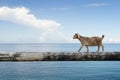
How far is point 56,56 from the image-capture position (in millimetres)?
8633

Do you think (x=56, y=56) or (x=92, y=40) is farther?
(x=92, y=40)

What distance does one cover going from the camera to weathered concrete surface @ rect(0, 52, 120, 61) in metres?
8.55

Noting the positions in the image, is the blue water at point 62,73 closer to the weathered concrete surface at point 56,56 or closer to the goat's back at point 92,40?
the goat's back at point 92,40

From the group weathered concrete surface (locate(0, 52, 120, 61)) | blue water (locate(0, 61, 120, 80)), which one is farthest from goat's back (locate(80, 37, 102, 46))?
blue water (locate(0, 61, 120, 80))

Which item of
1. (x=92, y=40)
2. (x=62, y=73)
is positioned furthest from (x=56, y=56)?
(x=62, y=73)

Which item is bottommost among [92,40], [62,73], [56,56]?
[62,73]

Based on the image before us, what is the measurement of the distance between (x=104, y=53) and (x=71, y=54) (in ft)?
2.73

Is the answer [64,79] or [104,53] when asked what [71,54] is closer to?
[104,53]

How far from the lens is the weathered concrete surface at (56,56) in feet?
28.0

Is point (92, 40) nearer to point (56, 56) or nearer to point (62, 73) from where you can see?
point (56, 56)

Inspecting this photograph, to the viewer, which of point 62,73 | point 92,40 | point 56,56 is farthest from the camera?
point 62,73

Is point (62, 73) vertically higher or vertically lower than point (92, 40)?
lower

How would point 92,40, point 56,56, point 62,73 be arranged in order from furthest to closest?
point 62,73 < point 92,40 < point 56,56

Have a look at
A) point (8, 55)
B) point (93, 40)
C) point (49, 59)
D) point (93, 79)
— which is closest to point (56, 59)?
point (49, 59)
